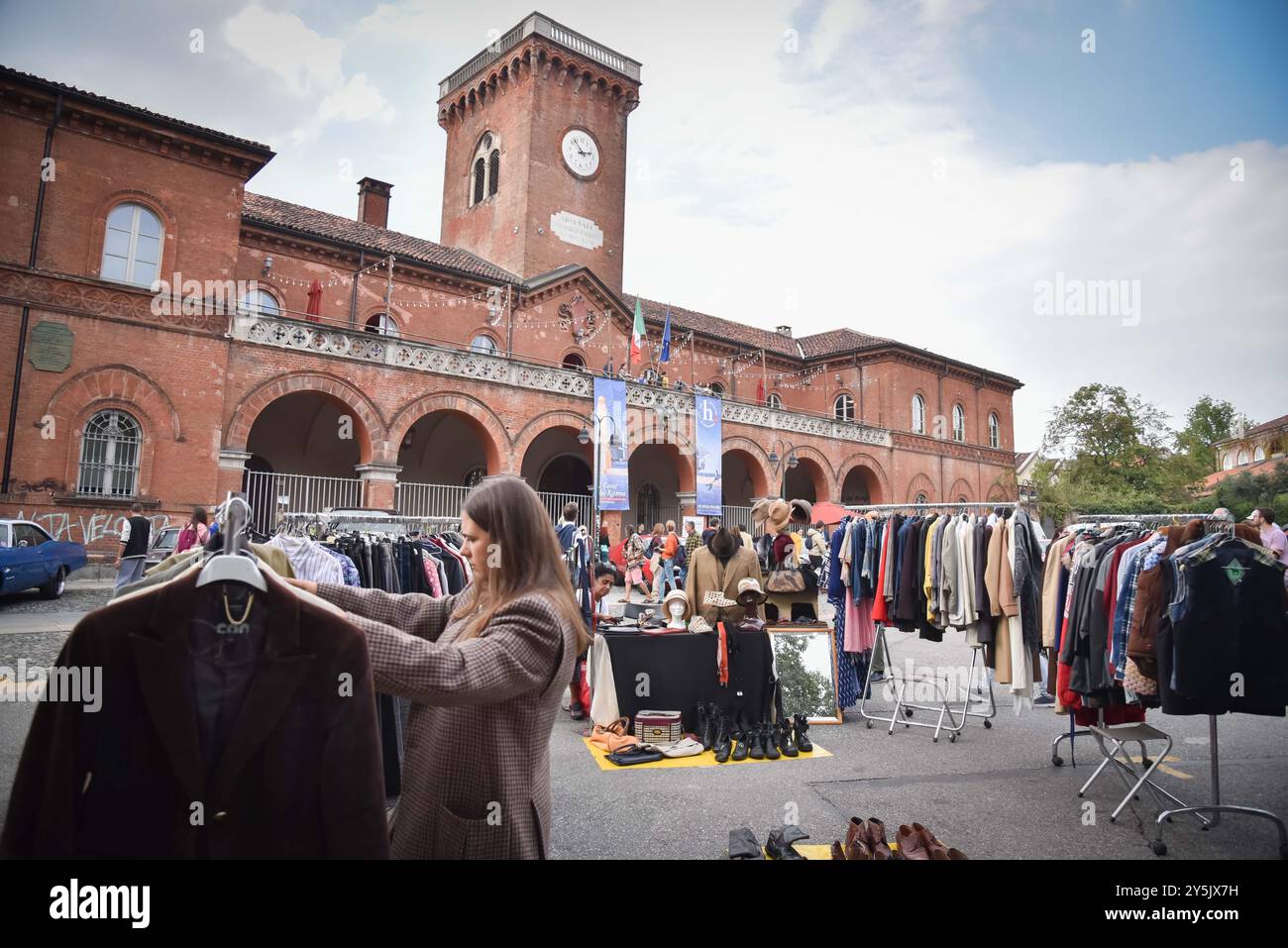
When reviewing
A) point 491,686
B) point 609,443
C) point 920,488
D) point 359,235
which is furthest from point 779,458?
point 491,686

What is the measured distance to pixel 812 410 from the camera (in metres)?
32.6

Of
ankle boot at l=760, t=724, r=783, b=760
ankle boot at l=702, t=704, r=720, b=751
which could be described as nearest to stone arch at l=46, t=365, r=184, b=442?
ankle boot at l=702, t=704, r=720, b=751

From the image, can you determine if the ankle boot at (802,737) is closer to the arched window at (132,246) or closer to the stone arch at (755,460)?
the arched window at (132,246)

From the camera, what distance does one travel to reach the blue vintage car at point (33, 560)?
10672mm

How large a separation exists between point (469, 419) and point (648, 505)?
8981 millimetres

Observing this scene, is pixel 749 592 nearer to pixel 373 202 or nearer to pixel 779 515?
pixel 779 515

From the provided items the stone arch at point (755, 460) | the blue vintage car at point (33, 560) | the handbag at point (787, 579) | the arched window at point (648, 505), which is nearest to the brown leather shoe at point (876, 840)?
the handbag at point (787, 579)

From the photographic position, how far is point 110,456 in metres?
13.8

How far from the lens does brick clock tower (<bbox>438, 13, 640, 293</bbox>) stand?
2414 cm

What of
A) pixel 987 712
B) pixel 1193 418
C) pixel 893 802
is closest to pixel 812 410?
pixel 1193 418

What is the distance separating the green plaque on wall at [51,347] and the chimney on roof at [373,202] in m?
12.4

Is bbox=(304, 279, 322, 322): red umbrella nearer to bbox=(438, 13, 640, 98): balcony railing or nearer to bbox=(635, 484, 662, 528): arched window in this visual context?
bbox=(438, 13, 640, 98): balcony railing

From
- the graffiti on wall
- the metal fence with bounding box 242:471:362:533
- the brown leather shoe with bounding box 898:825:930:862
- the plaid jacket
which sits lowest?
the brown leather shoe with bounding box 898:825:930:862

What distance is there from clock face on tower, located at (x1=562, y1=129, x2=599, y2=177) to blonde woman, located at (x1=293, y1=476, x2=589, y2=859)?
2572 centimetres
